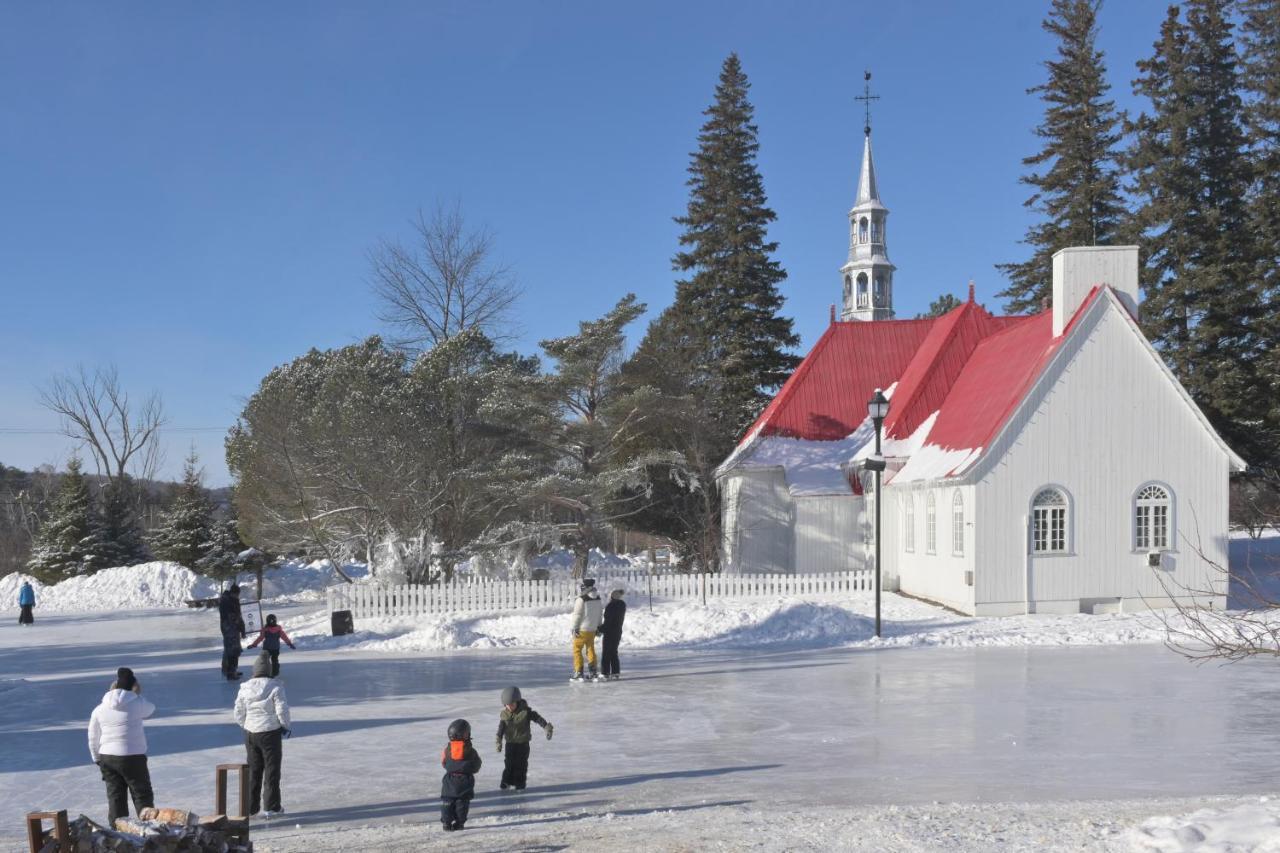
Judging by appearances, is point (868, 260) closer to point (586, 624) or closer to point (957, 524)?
point (957, 524)

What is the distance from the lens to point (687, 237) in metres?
46.9

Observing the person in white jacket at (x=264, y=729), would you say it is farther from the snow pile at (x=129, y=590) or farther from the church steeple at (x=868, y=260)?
the church steeple at (x=868, y=260)

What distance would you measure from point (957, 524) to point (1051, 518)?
203cm

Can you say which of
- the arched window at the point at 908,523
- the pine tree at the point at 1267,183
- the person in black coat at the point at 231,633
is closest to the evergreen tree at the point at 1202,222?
the pine tree at the point at 1267,183

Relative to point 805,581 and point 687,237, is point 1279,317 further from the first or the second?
point 687,237

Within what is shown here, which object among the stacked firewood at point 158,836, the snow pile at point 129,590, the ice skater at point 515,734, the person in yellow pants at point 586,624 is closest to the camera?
the stacked firewood at point 158,836

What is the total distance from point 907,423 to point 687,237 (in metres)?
20.3

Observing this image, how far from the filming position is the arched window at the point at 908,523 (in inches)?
1054

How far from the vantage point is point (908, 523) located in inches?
1067

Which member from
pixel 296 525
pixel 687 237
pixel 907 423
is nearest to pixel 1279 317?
pixel 907 423

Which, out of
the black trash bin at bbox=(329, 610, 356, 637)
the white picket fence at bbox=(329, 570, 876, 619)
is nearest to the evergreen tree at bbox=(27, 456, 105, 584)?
the white picket fence at bbox=(329, 570, 876, 619)

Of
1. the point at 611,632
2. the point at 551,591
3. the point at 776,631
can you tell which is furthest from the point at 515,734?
the point at 551,591

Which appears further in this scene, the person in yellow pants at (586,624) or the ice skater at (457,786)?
the person in yellow pants at (586,624)

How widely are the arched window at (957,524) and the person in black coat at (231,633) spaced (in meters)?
15.2
